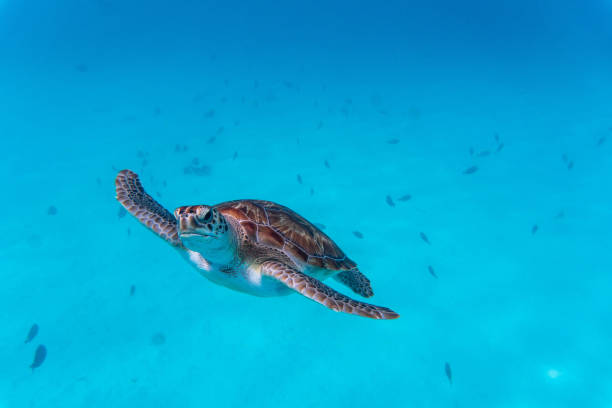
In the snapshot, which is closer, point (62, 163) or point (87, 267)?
point (87, 267)

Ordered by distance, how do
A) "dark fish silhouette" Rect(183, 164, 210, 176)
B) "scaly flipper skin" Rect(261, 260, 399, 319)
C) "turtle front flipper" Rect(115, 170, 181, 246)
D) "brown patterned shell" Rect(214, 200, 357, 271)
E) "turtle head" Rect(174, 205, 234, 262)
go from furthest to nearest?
1. "dark fish silhouette" Rect(183, 164, 210, 176)
2. "brown patterned shell" Rect(214, 200, 357, 271)
3. "turtle front flipper" Rect(115, 170, 181, 246)
4. "scaly flipper skin" Rect(261, 260, 399, 319)
5. "turtle head" Rect(174, 205, 234, 262)

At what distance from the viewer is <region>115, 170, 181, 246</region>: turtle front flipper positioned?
11.8ft

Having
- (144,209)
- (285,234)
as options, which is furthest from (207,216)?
(144,209)

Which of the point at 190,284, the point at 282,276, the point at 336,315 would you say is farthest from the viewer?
the point at 190,284

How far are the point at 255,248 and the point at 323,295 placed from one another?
43.2 inches

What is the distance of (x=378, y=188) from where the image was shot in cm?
1275

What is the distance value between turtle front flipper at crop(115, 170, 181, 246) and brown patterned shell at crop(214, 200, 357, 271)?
644 mm

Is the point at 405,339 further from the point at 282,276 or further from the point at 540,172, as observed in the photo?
the point at 540,172

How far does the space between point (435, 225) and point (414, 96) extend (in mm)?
19650

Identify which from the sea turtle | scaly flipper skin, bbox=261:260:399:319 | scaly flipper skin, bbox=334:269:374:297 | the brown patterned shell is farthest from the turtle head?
scaly flipper skin, bbox=334:269:374:297

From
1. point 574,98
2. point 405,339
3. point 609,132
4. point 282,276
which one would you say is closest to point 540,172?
point 609,132

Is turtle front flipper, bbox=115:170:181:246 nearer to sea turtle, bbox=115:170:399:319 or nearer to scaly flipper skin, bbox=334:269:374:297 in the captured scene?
sea turtle, bbox=115:170:399:319

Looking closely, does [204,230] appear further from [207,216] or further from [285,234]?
[285,234]

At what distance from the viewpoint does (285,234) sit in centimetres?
402
